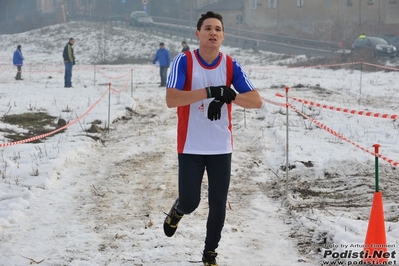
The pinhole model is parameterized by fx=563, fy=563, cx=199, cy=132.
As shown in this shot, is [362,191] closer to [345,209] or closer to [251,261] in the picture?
[345,209]

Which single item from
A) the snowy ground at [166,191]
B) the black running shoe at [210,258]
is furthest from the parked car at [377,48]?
the black running shoe at [210,258]

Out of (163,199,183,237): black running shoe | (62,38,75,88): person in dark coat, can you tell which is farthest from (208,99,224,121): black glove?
(62,38,75,88): person in dark coat

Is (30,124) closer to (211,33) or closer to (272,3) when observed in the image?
(211,33)

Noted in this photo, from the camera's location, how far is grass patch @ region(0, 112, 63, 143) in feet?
36.5

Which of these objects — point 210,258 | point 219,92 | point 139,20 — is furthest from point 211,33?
point 139,20

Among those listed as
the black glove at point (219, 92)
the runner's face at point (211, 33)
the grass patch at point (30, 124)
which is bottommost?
the grass patch at point (30, 124)

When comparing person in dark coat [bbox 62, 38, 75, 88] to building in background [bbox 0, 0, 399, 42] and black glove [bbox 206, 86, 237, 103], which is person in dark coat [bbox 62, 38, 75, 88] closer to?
black glove [bbox 206, 86, 237, 103]

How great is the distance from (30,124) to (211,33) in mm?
8874

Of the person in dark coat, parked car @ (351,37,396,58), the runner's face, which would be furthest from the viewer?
parked car @ (351,37,396,58)

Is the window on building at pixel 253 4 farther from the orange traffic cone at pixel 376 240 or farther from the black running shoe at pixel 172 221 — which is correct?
the orange traffic cone at pixel 376 240

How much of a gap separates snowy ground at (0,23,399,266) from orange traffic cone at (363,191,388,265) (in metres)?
0.24

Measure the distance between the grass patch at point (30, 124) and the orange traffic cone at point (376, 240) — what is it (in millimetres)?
7517

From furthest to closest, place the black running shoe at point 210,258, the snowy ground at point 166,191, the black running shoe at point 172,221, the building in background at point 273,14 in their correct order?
the building in background at point 273,14 < the snowy ground at point 166,191 < the black running shoe at point 172,221 < the black running shoe at point 210,258

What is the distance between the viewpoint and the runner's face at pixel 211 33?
4.48 metres
